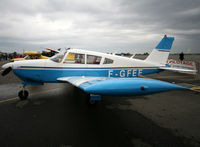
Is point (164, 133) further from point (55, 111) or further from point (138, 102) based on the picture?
point (55, 111)

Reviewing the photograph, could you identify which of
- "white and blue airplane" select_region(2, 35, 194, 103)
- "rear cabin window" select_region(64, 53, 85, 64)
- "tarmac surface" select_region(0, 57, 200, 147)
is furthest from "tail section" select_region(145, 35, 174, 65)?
"rear cabin window" select_region(64, 53, 85, 64)

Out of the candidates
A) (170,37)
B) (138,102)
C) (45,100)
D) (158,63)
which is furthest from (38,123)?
(170,37)

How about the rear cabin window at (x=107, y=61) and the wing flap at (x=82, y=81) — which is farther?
the rear cabin window at (x=107, y=61)

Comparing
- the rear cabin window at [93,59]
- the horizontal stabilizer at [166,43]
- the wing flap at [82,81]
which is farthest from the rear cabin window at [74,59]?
the horizontal stabilizer at [166,43]

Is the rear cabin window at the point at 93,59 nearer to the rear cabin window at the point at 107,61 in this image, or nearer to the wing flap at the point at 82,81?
the rear cabin window at the point at 107,61

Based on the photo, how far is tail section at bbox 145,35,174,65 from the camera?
277 inches

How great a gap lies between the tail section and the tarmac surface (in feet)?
10.1

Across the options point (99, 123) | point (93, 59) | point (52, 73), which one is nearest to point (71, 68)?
point (52, 73)

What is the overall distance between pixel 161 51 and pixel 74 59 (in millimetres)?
5588

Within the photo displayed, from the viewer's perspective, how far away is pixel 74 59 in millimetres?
5020

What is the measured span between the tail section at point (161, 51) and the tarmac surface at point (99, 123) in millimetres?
3078

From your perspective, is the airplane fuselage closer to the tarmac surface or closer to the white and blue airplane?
the white and blue airplane

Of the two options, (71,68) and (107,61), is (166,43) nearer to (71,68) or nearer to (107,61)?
(107,61)

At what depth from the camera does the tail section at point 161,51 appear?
23.0 feet
